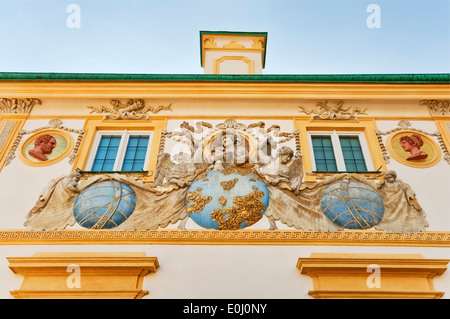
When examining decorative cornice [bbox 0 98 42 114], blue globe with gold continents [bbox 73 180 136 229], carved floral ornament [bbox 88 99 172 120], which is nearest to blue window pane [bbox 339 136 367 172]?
carved floral ornament [bbox 88 99 172 120]

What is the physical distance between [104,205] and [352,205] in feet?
14.6

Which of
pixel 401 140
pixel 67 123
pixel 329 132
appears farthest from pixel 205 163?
pixel 401 140

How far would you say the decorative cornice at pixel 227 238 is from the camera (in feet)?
19.6

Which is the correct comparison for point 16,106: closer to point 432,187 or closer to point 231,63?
point 231,63

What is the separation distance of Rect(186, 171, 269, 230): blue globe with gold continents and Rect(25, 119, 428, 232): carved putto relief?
2 centimetres

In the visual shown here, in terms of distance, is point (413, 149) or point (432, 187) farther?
point (413, 149)

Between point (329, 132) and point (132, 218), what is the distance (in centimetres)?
457

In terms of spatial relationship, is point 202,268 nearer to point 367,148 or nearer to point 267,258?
Result: point 267,258

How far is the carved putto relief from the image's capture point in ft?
20.4

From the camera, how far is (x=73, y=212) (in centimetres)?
636

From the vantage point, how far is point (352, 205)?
6359 mm

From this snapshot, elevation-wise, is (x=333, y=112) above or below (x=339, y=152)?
above

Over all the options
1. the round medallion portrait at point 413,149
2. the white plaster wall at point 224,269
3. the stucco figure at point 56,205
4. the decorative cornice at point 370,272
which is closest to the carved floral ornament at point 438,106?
the round medallion portrait at point 413,149

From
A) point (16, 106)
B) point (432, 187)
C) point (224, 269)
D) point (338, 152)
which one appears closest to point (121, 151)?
point (16, 106)
